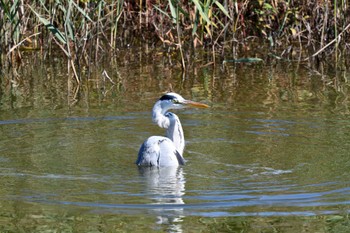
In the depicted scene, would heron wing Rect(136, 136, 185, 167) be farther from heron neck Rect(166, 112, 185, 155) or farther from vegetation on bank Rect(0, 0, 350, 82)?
vegetation on bank Rect(0, 0, 350, 82)

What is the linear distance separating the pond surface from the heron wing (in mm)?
118

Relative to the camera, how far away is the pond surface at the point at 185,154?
21.0ft

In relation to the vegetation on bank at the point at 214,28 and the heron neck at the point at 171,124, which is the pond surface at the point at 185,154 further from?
the vegetation on bank at the point at 214,28

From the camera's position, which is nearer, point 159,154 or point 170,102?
point 159,154

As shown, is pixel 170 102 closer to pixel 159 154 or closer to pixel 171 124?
pixel 171 124

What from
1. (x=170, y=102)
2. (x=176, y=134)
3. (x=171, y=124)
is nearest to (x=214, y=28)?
(x=170, y=102)

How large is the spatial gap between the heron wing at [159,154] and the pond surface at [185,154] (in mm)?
118

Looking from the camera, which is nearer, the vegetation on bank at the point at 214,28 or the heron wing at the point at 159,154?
the heron wing at the point at 159,154

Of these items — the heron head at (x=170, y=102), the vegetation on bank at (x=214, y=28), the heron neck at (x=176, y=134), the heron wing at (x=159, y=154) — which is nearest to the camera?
the heron wing at (x=159, y=154)

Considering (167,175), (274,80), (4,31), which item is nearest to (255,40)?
(274,80)

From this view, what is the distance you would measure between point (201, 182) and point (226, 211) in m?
0.92

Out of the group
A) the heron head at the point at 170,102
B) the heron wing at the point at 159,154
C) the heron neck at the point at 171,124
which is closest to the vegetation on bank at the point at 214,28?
the heron head at the point at 170,102

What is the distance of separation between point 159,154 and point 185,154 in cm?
59

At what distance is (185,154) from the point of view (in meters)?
8.65
